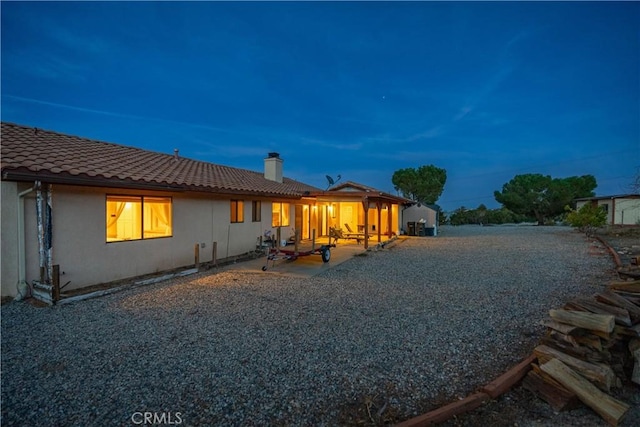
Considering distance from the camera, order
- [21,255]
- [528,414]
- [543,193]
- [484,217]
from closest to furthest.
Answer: [528,414] → [21,255] → [543,193] → [484,217]

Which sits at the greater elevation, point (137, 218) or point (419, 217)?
point (137, 218)

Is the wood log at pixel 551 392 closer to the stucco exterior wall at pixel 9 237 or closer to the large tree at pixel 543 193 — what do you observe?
the stucco exterior wall at pixel 9 237

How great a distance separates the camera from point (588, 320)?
11.3ft

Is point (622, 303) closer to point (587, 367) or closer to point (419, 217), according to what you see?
point (587, 367)

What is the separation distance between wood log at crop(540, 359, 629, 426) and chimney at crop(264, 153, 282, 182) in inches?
645

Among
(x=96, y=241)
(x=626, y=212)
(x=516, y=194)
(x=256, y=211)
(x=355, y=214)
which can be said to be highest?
(x=516, y=194)

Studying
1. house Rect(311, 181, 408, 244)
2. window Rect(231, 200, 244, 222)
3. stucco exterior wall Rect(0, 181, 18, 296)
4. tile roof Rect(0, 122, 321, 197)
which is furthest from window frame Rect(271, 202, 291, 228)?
stucco exterior wall Rect(0, 181, 18, 296)

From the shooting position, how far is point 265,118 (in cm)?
5991

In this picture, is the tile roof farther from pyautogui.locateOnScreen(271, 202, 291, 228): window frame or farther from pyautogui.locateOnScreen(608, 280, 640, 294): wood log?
pyautogui.locateOnScreen(608, 280, 640, 294): wood log

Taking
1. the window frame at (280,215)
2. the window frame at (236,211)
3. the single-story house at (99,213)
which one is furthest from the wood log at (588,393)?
the window frame at (280,215)

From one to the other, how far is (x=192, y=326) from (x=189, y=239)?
17.3 feet

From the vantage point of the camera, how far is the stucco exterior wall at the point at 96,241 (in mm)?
5902

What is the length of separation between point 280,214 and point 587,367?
1263 cm

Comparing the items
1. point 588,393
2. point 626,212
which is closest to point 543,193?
point 626,212
